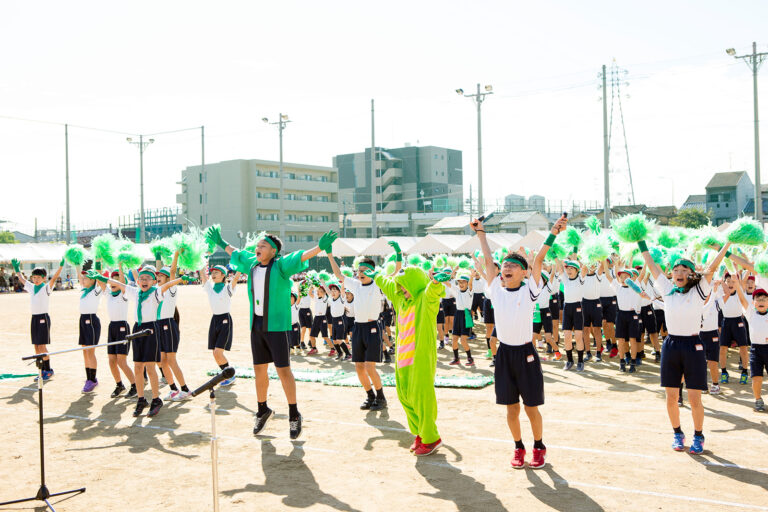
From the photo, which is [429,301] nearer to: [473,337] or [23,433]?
[23,433]

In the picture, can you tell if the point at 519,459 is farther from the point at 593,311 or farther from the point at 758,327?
the point at 593,311

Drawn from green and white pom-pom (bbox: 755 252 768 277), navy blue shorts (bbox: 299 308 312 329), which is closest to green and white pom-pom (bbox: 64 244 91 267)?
navy blue shorts (bbox: 299 308 312 329)

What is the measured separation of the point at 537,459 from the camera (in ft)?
19.9

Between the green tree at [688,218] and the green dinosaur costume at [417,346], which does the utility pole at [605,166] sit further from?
the green tree at [688,218]

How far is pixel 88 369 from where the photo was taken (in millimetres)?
10648

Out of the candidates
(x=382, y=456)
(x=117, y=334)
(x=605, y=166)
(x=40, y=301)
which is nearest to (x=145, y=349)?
(x=117, y=334)

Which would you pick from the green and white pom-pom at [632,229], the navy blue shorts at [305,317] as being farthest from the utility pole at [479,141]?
the green and white pom-pom at [632,229]

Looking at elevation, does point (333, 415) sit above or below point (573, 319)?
below

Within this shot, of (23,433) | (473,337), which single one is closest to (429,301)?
(23,433)

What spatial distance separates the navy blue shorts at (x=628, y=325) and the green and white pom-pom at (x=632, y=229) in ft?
14.7

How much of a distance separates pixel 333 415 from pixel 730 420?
4.87 metres

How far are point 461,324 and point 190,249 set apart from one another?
576 centimetres

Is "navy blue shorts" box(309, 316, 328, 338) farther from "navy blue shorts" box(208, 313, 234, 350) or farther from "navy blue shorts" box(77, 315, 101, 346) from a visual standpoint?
"navy blue shorts" box(77, 315, 101, 346)

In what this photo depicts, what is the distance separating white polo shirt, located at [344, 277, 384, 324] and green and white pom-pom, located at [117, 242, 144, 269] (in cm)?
380
